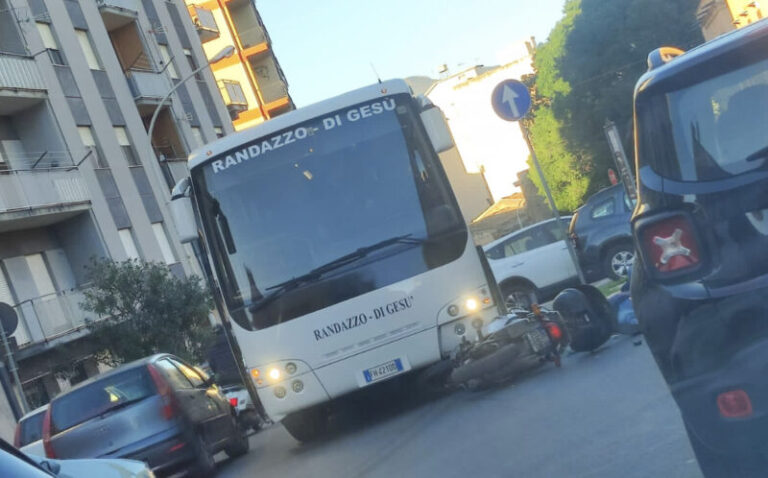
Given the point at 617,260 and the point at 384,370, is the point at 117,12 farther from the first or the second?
the point at 384,370

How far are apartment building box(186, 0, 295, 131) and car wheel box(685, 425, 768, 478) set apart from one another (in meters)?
54.4

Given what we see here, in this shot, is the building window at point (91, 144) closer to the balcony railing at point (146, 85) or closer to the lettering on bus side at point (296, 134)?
the balcony railing at point (146, 85)

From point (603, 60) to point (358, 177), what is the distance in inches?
1695

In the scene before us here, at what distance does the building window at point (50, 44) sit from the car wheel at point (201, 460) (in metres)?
22.9

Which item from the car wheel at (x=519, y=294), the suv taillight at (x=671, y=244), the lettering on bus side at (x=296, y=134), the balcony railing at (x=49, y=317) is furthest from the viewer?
the balcony railing at (x=49, y=317)

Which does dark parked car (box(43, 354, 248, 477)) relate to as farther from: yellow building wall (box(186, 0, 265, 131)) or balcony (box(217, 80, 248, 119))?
yellow building wall (box(186, 0, 265, 131))

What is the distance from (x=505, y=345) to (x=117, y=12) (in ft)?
100

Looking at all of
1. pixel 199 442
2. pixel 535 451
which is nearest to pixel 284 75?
pixel 199 442

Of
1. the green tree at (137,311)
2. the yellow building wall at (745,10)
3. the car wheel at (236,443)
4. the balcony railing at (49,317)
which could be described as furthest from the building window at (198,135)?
the car wheel at (236,443)

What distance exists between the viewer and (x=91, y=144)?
108 feet

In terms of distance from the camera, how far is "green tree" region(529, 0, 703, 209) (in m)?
49.7

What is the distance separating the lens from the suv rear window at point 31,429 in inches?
605

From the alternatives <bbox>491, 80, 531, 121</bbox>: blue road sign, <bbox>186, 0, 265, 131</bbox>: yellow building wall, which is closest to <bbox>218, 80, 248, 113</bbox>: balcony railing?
<bbox>186, 0, 265, 131</bbox>: yellow building wall

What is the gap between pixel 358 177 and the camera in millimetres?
10797
